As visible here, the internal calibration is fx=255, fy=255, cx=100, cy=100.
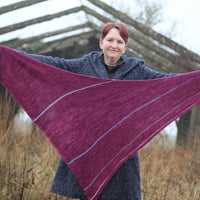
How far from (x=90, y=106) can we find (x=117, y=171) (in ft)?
1.58

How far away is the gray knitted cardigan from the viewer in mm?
1645

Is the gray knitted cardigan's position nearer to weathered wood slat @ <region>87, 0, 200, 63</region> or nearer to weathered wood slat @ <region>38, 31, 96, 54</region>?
weathered wood slat @ <region>87, 0, 200, 63</region>

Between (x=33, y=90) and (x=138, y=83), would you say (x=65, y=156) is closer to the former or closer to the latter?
(x=33, y=90)

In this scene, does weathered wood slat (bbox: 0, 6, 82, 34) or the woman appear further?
weathered wood slat (bbox: 0, 6, 82, 34)

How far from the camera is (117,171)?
1679 millimetres

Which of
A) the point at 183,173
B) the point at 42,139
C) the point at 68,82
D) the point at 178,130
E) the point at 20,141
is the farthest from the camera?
the point at 178,130

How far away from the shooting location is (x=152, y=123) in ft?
5.36

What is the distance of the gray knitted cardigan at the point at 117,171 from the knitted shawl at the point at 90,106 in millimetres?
85

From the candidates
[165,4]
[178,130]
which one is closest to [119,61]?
[178,130]

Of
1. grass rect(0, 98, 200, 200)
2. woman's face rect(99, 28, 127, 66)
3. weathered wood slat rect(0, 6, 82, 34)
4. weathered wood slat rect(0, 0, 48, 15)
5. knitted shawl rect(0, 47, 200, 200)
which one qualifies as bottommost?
grass rect(0, 98, 200, 200)

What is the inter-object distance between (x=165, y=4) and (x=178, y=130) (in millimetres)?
3123

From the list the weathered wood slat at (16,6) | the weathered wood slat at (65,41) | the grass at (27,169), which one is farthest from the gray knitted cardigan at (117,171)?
the weathered wood slat at (65,41)

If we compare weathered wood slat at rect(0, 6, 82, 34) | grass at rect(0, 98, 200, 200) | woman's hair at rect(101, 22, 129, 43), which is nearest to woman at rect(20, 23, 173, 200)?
woman's hair at rect(101, 22, 129, 43)

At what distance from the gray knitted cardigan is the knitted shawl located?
0.08 metres
